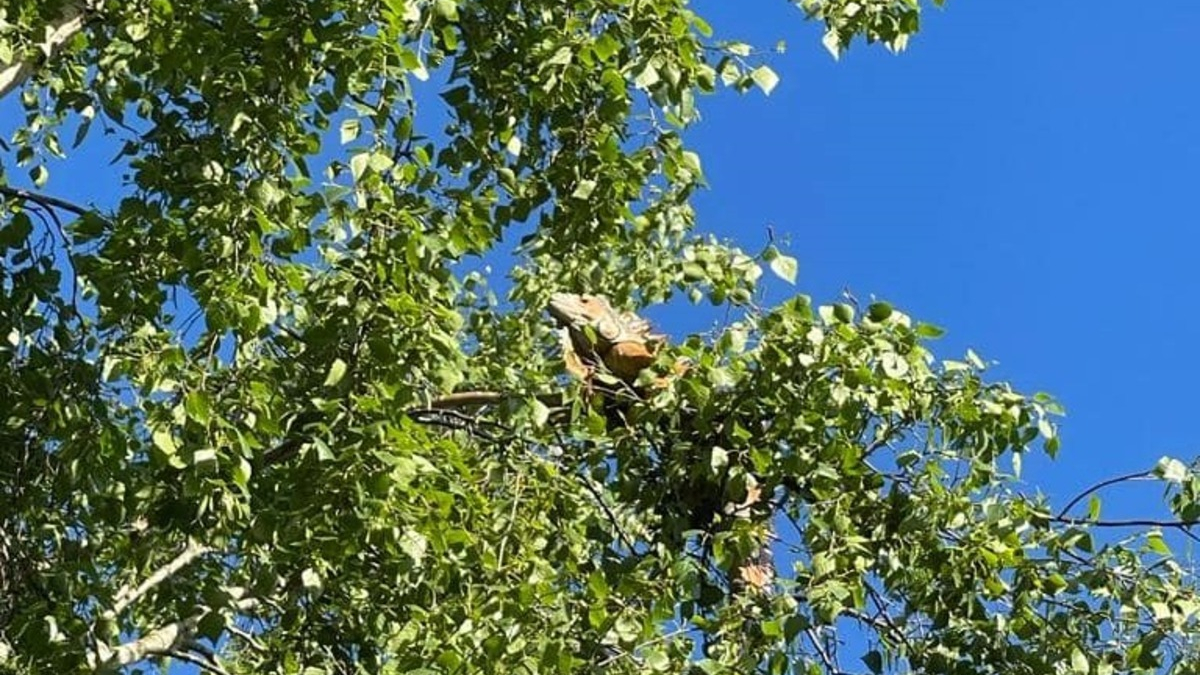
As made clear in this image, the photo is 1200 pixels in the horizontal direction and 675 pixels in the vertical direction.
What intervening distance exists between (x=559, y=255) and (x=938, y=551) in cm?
133

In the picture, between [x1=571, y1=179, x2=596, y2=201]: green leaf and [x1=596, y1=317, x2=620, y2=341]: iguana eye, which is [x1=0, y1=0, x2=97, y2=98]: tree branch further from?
[x1=596, y1=317, x2=620, y2=341]: iguana eye

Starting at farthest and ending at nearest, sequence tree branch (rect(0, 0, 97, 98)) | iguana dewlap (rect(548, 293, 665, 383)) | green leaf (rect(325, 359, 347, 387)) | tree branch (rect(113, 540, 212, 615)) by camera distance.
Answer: iguana dewlap (rect(548, 293, 665, 383))
tree branch (rect(113, 540, 212, 615))
tree branch (rect(0, 0, 97, 98))
green leaf (rect(325, 359, 347, 387))

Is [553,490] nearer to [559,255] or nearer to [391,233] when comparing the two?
[559,255]

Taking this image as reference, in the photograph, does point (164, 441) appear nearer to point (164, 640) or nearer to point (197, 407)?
point (197, 407)

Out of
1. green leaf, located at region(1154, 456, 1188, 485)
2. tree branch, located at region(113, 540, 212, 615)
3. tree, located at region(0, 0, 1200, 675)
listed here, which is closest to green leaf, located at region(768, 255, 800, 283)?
tree, located at region(0, 0, 1200, 675)

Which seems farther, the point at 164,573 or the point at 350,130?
the point at 164,573

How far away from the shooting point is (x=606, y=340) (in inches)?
185

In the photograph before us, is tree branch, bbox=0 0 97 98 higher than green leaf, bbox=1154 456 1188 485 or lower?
higher

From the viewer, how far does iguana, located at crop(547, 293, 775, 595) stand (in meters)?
4.39

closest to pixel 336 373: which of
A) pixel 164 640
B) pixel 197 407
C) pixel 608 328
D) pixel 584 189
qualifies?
pixel 197 407

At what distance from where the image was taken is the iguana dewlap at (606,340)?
15.1ft

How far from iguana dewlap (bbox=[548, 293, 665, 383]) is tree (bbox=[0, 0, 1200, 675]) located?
251 millimetres

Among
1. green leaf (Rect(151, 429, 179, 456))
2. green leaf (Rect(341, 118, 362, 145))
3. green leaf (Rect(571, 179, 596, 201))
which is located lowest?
green leaf (Rect(151, 429, 179, 456))

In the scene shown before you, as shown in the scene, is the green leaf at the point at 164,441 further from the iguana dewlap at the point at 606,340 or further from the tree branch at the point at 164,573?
the iguana dewlap at the point at 606,340
